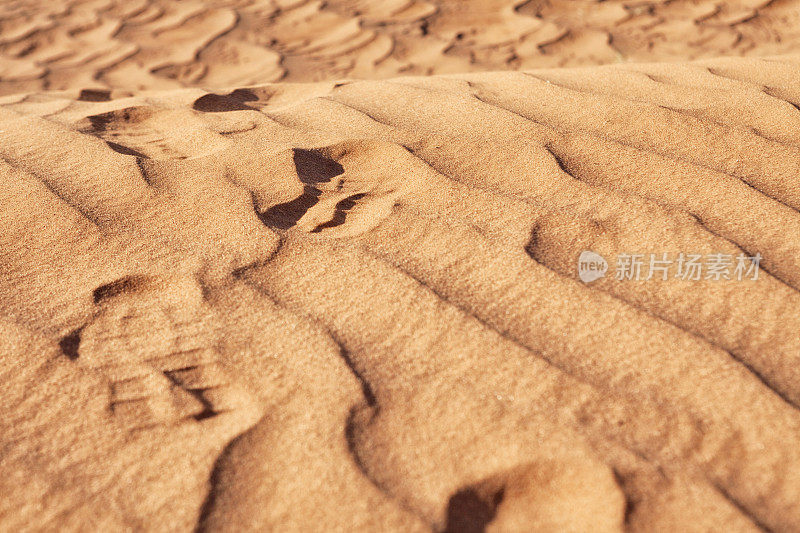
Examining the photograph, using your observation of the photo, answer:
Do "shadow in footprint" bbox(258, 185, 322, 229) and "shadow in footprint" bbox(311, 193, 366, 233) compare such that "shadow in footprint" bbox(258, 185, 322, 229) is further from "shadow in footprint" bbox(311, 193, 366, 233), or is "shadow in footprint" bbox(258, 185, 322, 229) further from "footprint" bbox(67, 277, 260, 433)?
"footprint" bbox(67, 277, 260, 433)

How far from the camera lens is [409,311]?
112cm

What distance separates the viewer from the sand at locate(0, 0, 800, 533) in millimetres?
867

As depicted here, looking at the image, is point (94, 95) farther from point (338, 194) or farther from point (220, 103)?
point (338, 194)

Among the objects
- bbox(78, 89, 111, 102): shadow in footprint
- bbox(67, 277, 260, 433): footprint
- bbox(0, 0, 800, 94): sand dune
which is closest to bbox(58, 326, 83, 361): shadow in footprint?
bbox(67, 277, 260, 433): footprint

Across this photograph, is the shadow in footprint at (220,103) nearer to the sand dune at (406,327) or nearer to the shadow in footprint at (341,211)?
the sand dune at (406,327)

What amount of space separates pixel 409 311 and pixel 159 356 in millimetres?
392

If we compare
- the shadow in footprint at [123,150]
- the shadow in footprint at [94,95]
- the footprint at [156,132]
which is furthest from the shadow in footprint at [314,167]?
the shadow in footprint at [94,95]

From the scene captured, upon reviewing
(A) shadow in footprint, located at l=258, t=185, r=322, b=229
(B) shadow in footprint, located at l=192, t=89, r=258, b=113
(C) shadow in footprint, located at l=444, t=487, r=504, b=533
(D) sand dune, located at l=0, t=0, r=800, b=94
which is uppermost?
(A) shadow in footprint, located at l=258, t=185, r=322, b=229

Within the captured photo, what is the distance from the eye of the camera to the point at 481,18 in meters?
4.15

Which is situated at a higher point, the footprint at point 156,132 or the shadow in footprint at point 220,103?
the footprint at point 156,132

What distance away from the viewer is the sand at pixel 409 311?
0.87 meters

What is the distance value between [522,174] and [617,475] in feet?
2.58

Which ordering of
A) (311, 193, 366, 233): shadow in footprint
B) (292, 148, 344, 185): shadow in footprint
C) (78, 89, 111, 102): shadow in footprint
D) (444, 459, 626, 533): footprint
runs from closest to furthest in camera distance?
(444, 459, 626, 533): footprint
(311, 193, 366, 233): shadow in footprint
(292, 148, 344, 185): shadow in footprint
(78, 89, 111, 102): shadow in footprint

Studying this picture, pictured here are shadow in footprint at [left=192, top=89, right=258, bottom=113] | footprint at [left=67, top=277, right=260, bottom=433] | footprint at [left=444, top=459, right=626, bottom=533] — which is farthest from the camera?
shadow in footprint at [left=192, top=89, right=258, bottom=113]
